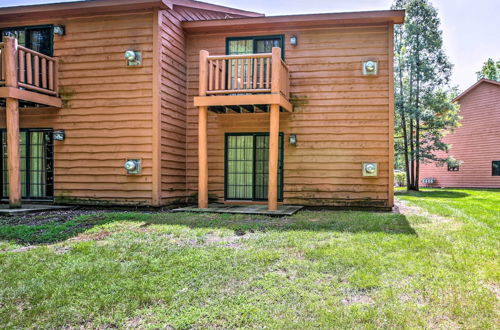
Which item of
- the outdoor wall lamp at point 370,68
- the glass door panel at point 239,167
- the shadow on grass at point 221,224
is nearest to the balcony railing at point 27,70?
the shadow on grass at point 221,224

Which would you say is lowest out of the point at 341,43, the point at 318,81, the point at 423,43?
the point at 318,81

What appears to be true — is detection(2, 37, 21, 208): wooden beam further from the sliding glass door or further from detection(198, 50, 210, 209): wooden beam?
detection(198, 50, 210, 209): wooden beam

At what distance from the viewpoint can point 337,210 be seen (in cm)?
830

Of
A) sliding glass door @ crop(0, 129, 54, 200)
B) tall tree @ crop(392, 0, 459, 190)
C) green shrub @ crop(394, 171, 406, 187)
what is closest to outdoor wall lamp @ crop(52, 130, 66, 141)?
sliding glass door @ crop(0, 129, 54, 200)

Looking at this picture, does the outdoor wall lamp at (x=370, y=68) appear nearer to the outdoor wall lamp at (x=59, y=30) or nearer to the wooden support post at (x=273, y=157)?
the wooden support post at (x=273, y=157)

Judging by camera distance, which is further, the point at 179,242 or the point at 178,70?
the point at 178,70

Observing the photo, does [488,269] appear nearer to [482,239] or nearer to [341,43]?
[482,239]

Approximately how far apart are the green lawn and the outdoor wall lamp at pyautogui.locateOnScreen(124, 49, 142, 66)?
4.12 meters

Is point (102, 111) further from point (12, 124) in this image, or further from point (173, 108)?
point (12, 124)

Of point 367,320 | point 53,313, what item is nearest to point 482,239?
point 367,320

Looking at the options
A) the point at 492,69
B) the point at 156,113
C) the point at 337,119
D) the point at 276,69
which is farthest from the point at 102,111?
the point at 492,69

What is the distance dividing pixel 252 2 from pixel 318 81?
707 cm

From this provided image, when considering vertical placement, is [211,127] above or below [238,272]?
above

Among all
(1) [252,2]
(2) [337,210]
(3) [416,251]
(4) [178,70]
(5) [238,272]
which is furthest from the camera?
(1) [252,2]
